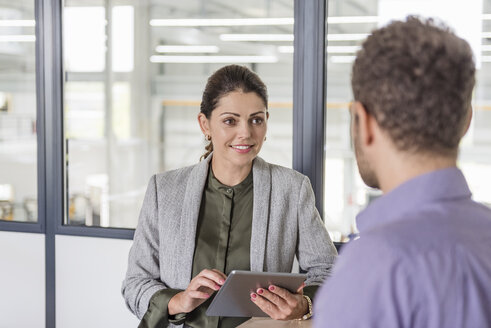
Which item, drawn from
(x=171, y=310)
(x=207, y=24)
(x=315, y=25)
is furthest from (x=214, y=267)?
(x=207, y=24)

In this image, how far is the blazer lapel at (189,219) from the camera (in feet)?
7.14

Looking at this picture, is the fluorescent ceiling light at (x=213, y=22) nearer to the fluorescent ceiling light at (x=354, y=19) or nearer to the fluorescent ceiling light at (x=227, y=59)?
the fluorescent ceiling light at (x=227, y=59)

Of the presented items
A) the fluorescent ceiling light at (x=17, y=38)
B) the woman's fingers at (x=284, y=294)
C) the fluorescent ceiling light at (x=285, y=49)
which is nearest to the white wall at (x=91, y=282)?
the fluorescent ceiling light at (x=17, y=38)

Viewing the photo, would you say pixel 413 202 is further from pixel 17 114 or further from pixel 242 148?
pixel 17 114

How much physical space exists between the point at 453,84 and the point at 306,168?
6.31ft

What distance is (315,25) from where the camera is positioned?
2.73 metres

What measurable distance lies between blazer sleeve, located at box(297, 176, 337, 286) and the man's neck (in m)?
1.35

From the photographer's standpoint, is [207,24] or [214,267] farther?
[207,24]

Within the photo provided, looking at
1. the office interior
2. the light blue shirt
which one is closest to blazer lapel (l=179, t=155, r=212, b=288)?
the office interior

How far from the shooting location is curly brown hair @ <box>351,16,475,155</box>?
0.86 meters

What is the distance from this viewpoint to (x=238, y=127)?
2197 mm

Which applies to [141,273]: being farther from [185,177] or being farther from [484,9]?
[484,9]

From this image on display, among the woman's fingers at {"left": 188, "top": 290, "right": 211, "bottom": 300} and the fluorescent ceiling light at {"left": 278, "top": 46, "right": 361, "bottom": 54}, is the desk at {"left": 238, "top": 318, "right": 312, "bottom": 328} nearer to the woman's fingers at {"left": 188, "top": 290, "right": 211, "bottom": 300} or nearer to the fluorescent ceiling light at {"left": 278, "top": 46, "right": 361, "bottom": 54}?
the woman's fingers at {"left": 188, "top": 290, "right": 211, "bottom": 300}

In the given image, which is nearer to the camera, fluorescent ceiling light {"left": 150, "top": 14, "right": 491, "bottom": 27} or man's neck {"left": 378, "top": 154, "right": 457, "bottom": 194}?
man's neck {"left": 378, "top": 154, "right": 457, "bottom": 194}
